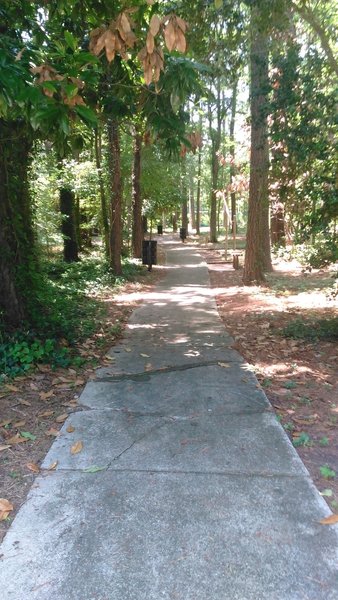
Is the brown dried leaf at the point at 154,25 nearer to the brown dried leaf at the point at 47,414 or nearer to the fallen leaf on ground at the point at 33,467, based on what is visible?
the fallen leaf on ground at the point at 33,467

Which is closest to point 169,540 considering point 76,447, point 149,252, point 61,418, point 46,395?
point 76,447

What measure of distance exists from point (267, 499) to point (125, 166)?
16924 millimetres

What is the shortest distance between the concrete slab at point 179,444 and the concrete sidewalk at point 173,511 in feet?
0.04

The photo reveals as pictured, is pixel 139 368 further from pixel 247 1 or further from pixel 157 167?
pixel 157 167

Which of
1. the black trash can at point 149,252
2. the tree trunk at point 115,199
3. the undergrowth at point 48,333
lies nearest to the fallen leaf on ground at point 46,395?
the undergrowth at point 48,333

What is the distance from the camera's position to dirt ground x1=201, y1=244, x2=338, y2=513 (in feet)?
11.8

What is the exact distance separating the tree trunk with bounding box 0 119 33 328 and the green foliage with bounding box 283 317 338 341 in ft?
12.6

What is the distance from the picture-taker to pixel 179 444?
11.7ft

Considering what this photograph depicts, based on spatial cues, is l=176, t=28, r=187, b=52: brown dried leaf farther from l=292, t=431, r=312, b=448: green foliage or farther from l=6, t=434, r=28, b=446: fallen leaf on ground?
l=6, t=434, r=28, b=446: fallen leaf on ground

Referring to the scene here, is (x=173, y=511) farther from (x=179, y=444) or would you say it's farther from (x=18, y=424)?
(x=18, y=424)

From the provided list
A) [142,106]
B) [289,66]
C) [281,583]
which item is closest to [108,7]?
[142,106]

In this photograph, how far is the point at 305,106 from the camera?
19.9ft

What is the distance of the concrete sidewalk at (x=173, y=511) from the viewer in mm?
2217

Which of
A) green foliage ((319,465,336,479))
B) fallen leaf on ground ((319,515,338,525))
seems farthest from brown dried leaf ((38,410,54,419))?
fallen leaf on ground ((319,515,338,525))
